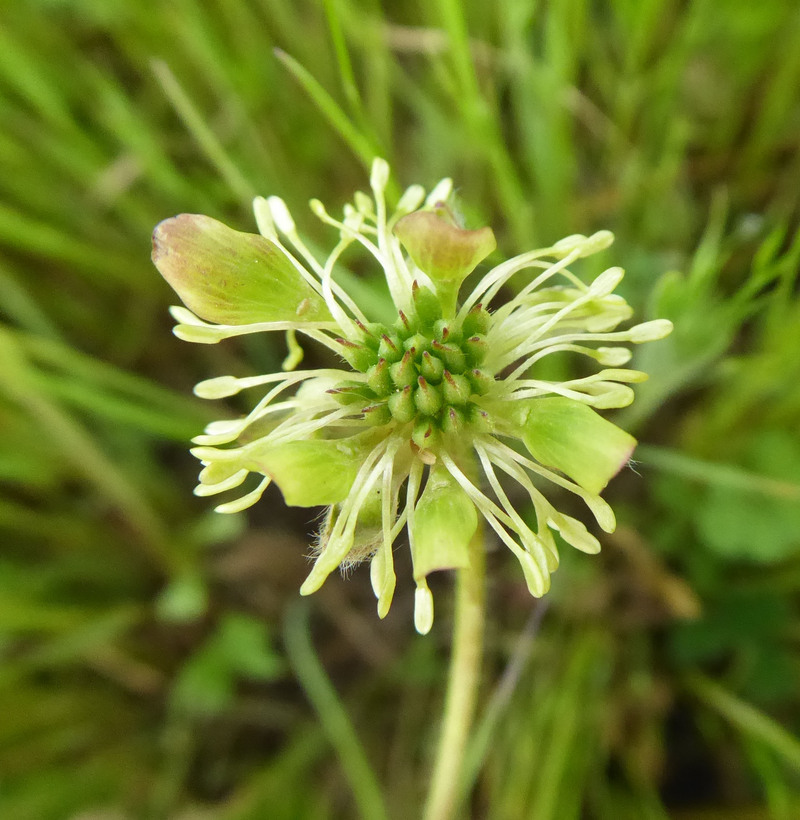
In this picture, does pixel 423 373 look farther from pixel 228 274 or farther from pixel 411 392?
pixel 228 274

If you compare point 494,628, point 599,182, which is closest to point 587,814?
point 494,628

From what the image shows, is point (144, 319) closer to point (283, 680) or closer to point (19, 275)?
point (19, 275)

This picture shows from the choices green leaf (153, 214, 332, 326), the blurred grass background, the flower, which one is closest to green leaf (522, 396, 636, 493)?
the flower

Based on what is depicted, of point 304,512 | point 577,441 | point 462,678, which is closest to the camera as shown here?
point 577,441

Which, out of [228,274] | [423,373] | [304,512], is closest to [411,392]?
[423,373]

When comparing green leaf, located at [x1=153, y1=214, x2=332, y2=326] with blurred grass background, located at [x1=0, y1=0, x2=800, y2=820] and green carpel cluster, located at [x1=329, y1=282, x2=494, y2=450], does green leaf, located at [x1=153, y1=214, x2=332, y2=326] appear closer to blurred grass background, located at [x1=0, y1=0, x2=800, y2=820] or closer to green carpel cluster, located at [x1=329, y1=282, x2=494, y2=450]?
green carpel cluster, located at [x1=329, y1=282, x2=494, y2=450]

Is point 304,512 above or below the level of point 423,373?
below
